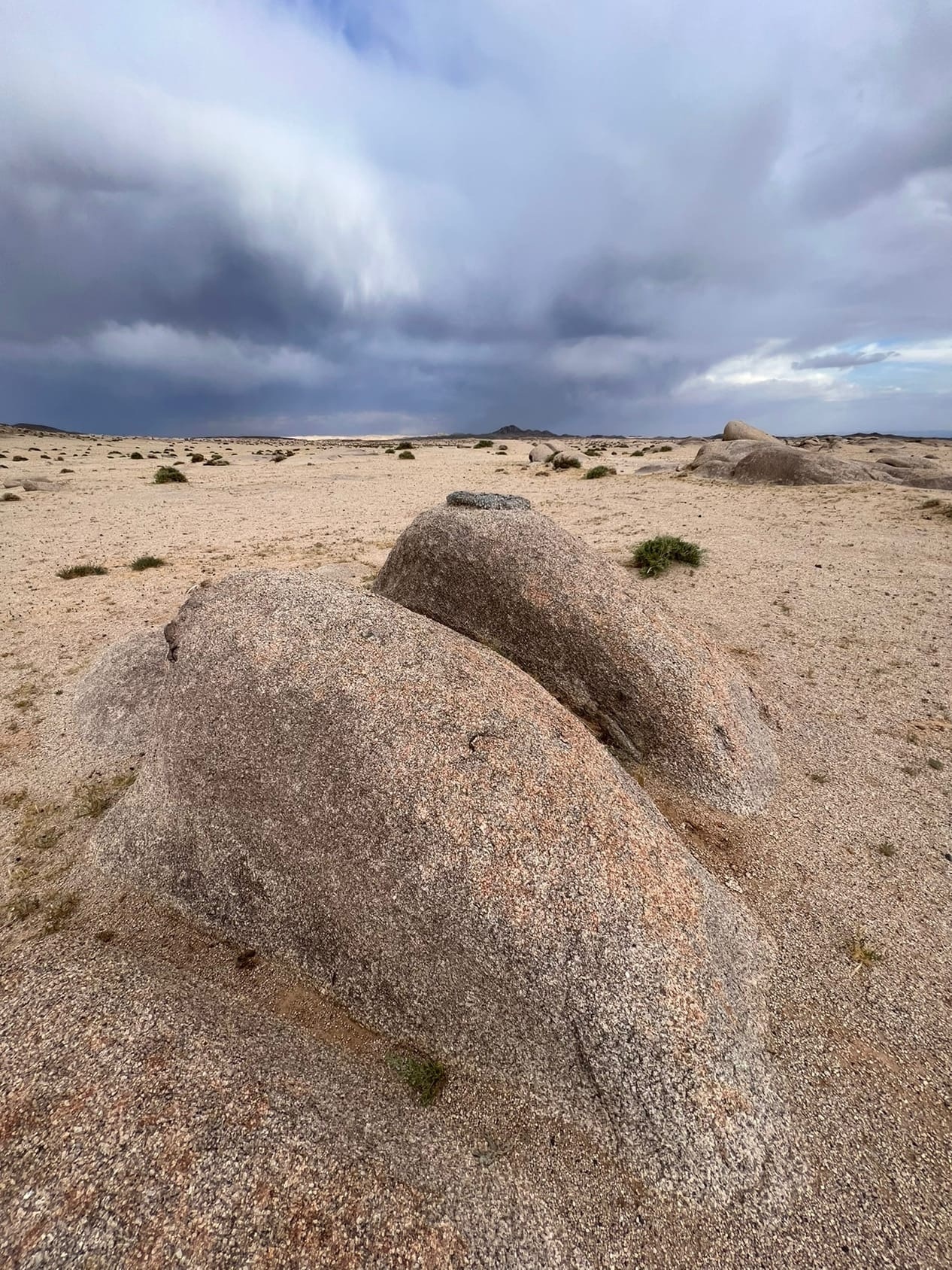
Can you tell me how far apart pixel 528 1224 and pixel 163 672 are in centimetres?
747

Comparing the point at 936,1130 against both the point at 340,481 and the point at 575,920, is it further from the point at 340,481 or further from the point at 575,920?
the point at 340,481

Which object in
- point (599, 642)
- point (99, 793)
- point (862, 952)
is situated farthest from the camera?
point (599, 642)

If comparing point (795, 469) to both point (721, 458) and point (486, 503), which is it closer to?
point (721, 458)

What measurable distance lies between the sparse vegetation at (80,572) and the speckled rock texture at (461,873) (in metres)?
10.3

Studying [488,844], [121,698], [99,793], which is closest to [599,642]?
[488,844]

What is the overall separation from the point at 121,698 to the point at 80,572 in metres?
7.81

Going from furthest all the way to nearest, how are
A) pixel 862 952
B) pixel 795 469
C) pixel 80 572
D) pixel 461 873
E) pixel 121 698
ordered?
pixel 795 469
pixel 80 572
pixel 121 698
pixel 862 952
pixel 461 873

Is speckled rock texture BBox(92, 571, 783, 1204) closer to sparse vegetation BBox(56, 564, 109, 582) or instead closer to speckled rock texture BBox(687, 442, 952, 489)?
sparse vegetation BBox(56, 564, 109, 582)

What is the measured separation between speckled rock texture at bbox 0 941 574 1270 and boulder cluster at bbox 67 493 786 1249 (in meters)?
0.50

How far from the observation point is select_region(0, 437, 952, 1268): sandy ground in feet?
10.6

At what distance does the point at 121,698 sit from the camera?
7.88 meters

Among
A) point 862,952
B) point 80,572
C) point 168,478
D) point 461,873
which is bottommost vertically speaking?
point 862,952

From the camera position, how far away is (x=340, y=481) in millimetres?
32625

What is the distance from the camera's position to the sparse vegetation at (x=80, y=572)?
13555 mm
